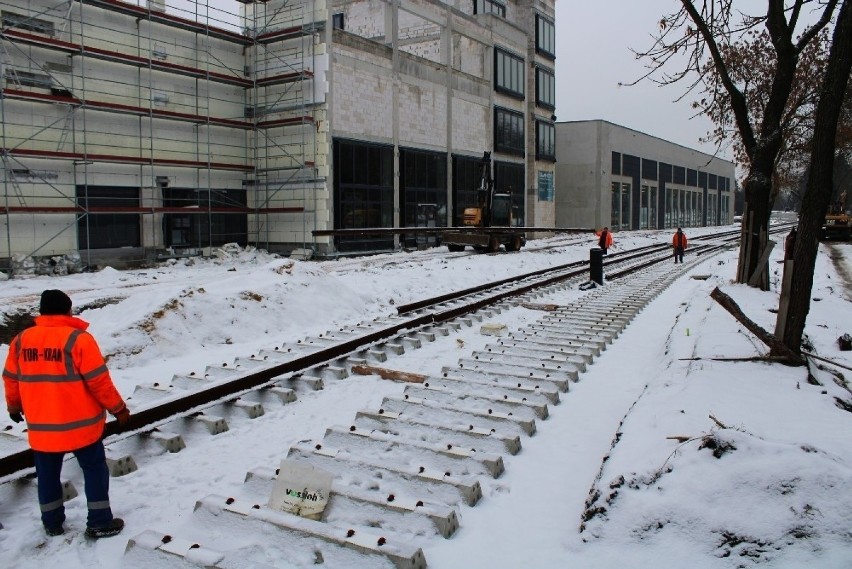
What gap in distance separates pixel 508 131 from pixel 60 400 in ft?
138

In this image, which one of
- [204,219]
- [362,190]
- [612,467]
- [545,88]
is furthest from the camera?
[545,88]

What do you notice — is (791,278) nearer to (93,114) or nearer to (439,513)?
(439,513)

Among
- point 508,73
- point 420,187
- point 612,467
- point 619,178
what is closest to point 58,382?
point 612,467

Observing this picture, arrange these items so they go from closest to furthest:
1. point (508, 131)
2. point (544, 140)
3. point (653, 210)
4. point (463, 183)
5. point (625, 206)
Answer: point (463, 183), point (508, 131), point (544, 140), point (625, 206), point (653, 210)

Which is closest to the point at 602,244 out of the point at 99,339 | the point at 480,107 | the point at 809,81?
the point at 809,81

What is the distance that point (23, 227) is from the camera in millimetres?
21609

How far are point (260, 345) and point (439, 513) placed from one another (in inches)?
261

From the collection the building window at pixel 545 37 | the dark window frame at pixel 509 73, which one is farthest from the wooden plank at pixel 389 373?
the building window at pixel 545 37

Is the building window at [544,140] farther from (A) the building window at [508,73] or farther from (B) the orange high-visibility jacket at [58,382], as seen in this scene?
(B) the orange high-visibility jacket at [58,382]

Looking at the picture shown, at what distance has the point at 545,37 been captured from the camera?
5072 centimetres

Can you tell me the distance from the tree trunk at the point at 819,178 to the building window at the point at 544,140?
139 ft

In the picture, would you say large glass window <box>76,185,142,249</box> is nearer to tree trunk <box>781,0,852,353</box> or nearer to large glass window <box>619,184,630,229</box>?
tree trunk <box>781,0,852,353</box>

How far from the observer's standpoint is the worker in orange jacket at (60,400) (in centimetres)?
418

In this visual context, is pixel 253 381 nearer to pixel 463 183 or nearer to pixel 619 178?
pixel 463 183
